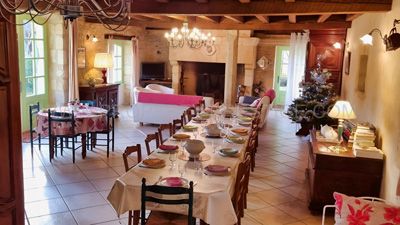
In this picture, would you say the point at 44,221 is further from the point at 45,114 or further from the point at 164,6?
the point at 164,6

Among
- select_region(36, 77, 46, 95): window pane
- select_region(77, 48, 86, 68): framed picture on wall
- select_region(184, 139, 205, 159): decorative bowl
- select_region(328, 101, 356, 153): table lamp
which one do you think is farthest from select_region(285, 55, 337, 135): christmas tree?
select_region(36, 77, 46, 95): window pane

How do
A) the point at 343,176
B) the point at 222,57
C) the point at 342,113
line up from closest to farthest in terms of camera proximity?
the point at 343,176 → the point at 342,113 → the point at 222,57

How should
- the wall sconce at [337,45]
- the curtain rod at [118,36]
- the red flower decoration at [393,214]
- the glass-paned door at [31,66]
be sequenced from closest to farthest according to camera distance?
1. the red flower decoration at [393,214]
2. the glass-paned door at [31,66]
3. the wall sconce at [337,45]
4. the curtain rod at [118,36]

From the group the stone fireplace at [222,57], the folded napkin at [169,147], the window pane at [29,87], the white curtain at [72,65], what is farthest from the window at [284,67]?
the folded napkin at [169,147]

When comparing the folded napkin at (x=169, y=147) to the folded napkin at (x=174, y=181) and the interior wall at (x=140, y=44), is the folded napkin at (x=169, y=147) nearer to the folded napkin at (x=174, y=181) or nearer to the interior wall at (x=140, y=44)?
the folded napkin at (x=174, y=181)

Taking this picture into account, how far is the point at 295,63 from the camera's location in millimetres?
12133

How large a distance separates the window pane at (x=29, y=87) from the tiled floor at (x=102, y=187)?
165cm

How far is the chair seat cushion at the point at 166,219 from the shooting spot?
10.8ft

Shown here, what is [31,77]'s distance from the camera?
8492 mm

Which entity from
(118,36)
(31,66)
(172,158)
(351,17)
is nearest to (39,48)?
(31,66)

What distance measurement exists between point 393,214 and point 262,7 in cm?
365

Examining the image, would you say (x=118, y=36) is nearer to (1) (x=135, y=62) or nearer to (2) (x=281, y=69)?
(1) (x=135, y=62)

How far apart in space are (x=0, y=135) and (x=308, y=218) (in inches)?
139

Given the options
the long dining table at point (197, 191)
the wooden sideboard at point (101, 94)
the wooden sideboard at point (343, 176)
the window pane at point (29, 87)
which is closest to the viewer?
the long dining table at point (197, 191)
